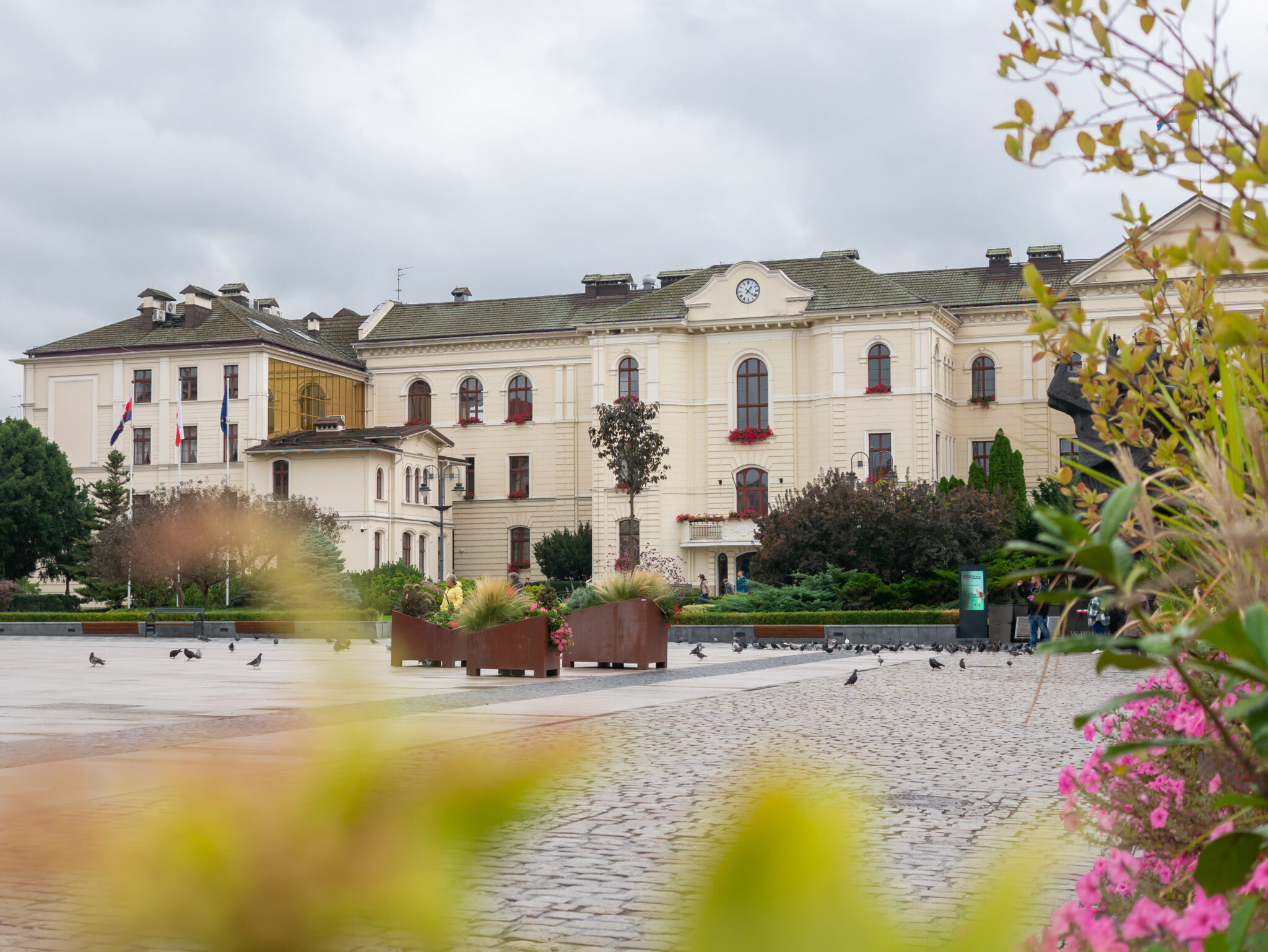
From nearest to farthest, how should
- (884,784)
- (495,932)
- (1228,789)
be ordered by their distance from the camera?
(1228,789) → (495,932) → (884,784)

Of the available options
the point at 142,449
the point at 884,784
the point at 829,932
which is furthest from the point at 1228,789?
the point at 142,449

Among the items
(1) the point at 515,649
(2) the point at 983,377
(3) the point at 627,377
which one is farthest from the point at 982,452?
(1) the point at 515,649

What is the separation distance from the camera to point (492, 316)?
210 feet

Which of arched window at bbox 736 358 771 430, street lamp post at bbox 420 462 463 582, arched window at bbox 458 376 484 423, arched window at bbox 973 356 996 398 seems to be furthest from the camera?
arched window at bbox 458 376 484 423

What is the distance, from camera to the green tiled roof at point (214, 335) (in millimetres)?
59375

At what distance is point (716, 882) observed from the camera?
872 millimetres

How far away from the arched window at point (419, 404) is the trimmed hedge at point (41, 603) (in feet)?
56.2

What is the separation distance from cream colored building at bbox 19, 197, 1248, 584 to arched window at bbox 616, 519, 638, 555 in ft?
0.46

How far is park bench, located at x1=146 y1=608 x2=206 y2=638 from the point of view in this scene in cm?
3809

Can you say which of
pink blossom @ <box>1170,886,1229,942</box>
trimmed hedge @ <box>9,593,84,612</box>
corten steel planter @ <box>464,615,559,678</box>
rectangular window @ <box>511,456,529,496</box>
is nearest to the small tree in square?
rectangular window @ <box>511,456,529,496</box>

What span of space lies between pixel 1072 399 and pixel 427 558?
4059cm

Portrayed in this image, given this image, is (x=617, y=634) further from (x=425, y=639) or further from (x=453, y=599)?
(x=425, y=639)

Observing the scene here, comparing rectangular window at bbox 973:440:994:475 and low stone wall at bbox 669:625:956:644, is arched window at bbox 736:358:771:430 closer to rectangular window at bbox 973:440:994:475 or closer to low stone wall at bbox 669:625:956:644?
rectangular window at bbox 973:440:994:475

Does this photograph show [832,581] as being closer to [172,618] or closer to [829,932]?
[172,618]
